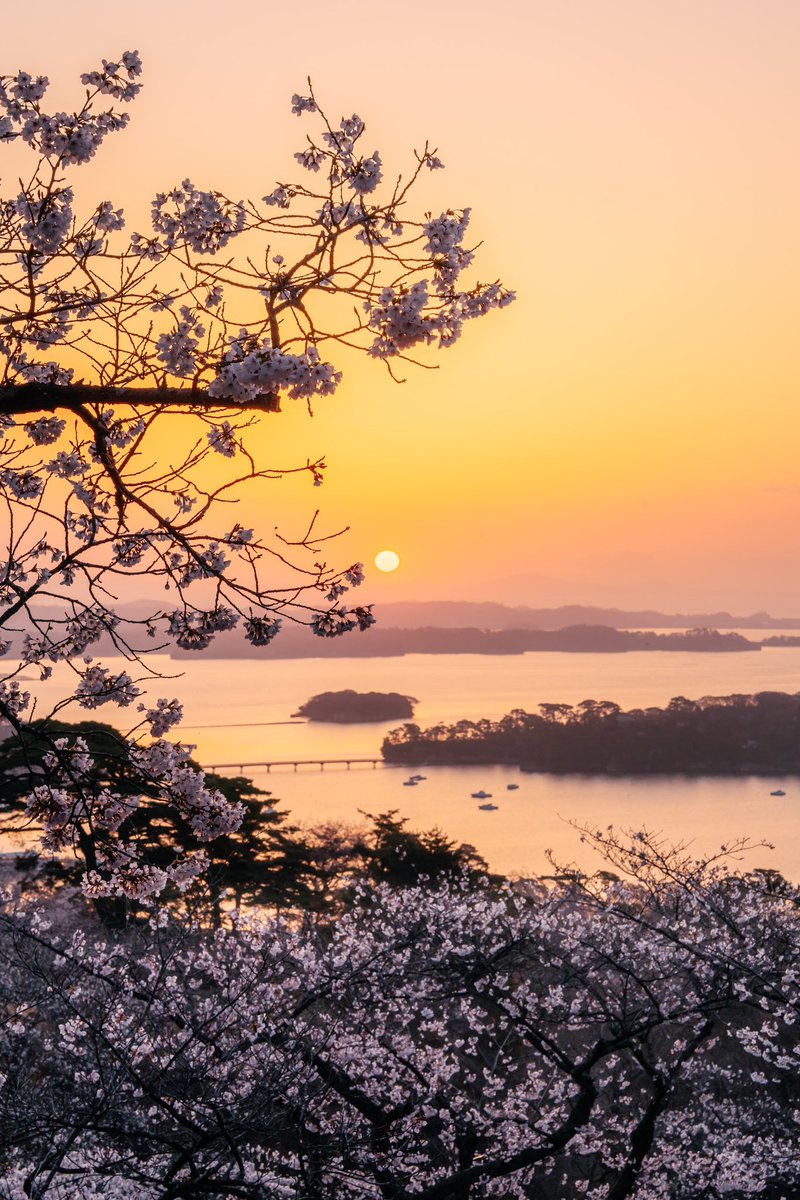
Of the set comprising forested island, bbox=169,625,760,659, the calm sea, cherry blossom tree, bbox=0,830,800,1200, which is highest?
forested island, bbox=169,625,760,659

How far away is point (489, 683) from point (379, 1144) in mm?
109430

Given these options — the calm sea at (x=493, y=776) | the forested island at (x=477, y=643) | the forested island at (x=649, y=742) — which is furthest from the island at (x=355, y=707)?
the forested island at (x=477, y=643)

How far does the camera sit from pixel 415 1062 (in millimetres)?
9406

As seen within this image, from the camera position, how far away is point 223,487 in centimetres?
318

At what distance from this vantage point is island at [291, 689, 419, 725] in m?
87.5

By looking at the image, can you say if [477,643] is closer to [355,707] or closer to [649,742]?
[355,707]

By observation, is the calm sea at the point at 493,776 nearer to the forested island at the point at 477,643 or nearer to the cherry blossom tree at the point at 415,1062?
the cherry blossom tree at the point at 415,1062

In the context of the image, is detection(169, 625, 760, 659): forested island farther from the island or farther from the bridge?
the bridge

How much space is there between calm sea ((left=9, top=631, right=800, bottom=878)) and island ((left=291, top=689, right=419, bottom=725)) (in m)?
1.78

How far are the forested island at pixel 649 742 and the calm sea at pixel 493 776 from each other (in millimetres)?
1750

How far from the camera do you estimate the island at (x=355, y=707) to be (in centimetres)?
8750

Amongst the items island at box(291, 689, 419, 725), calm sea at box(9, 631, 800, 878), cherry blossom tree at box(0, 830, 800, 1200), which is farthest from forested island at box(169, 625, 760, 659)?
cherry blossom tree at box(0, 830, 800, 1200)

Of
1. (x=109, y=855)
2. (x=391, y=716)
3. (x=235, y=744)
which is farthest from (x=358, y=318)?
(x=391, y=716)

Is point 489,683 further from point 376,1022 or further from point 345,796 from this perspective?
point 376,1022
